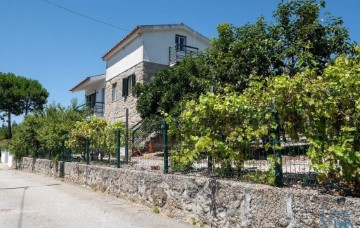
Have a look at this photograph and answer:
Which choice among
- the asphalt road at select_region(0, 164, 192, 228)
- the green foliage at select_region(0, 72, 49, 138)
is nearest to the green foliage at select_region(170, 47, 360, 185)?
the asphalt road at select_region(0, 164, 192, 228)

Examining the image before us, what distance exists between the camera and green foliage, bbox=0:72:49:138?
40.7 metres

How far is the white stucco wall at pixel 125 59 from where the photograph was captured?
22.1 metres

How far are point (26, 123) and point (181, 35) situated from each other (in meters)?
10.9

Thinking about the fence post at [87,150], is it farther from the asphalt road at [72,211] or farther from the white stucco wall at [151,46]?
the white stucco wall at [151,46]

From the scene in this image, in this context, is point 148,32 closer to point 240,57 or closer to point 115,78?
point 115,78

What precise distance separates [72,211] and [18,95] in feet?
121

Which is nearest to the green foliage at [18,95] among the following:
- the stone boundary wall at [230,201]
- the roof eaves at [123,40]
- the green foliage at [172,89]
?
the roof eaves at [123,40]

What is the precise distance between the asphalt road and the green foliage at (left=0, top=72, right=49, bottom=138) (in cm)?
3237

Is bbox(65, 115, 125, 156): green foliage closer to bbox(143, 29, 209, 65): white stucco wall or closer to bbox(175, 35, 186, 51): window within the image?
bbox(143, 29, 209, 65): white stucco wall

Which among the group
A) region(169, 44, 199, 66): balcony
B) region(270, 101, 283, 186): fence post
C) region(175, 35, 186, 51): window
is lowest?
region(270, 101, 283, 186): fence post

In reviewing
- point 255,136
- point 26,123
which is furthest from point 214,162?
point 26,123

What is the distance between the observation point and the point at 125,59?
23.7 m

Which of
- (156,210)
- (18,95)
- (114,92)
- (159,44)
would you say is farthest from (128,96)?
(18,95)

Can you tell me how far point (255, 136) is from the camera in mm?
5910
